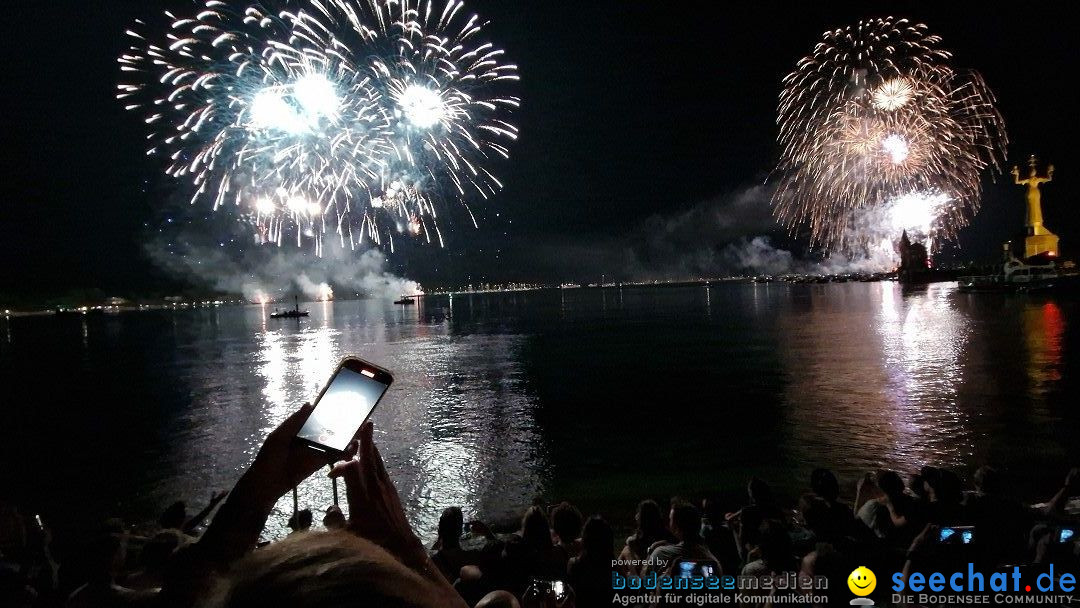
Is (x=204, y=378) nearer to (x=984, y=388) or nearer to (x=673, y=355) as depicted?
(x=673, y=355)

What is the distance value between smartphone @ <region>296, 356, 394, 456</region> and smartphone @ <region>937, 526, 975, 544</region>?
14.1ft

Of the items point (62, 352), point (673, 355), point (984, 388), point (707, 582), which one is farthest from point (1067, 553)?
point (62, 352)

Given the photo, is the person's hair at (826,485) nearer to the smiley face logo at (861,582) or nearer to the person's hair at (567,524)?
the smiley face logo at (861,582)

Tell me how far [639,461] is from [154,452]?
12.7 m

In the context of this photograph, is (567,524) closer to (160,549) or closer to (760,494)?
(760,494)

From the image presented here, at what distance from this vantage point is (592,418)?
19.2 meters

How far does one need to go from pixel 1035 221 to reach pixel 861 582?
339 ft

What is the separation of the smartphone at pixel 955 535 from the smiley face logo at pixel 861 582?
2.02ft

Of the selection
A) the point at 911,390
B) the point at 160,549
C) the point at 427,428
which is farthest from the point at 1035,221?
the point at 160,549

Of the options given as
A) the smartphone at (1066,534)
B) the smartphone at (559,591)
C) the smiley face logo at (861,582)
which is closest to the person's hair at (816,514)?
the smiley face logo at (861,582)

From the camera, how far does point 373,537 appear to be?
63.0 inches

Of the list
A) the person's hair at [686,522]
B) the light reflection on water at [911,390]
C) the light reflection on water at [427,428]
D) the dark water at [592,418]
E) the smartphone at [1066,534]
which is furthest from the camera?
the light reflection on water at [911,390]

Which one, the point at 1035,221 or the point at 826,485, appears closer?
the point at 826,485

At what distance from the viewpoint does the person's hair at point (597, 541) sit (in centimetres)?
503
